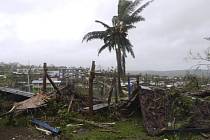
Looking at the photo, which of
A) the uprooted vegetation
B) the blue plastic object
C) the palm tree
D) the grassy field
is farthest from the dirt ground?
the palm tree

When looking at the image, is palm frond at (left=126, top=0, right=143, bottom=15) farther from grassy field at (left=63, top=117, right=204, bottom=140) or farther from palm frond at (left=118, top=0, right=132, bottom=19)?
grassy field at (left=63, top=117, right=204, bottom=140)

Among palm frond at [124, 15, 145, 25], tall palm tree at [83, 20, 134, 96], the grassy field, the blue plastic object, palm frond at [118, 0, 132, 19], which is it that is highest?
palm frond at [118, 0, 132, 19]

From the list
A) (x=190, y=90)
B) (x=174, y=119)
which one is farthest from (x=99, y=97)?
(x=174, y=119)

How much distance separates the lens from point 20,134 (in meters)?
9.95

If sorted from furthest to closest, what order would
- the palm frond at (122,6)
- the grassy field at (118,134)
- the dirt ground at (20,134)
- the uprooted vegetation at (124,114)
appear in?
the palm frond at (122,6) < the uprooted vegetation at (124,114) < the dirt ground at (20,134) < the grassy field at (118,134)

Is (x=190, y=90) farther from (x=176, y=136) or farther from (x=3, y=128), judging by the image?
(x=3, y=128)

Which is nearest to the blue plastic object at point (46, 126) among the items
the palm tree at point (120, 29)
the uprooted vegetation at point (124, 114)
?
the uprooted vegetation at point (124, 114)

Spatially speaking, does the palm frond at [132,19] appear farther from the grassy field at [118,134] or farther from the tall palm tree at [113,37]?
the grassy field at [118,134]

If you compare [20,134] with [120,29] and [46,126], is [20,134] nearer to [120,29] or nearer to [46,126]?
[46,126]

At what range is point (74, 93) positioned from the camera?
13398 mm

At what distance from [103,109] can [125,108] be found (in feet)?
2.58

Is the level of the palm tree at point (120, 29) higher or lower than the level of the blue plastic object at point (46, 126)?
higher

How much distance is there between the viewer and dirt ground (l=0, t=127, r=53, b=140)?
31.6 ft

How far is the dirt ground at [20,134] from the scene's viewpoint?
9.64m
